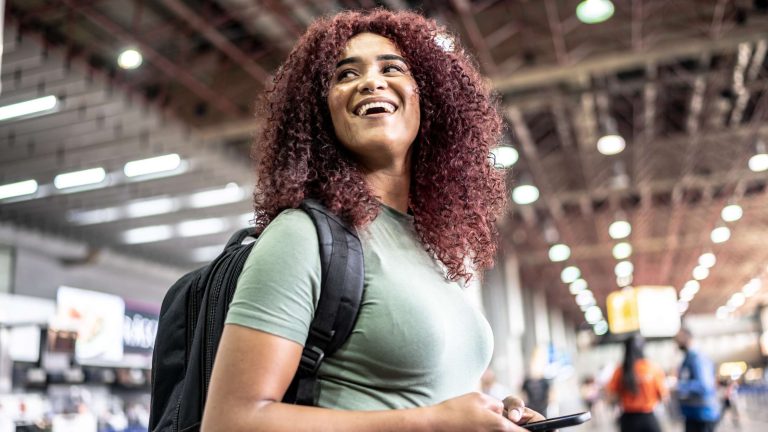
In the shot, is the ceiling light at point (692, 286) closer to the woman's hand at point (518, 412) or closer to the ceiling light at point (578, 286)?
the ceiling light at point (578, 286)

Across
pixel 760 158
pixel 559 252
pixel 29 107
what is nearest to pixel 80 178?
pixel 29 107

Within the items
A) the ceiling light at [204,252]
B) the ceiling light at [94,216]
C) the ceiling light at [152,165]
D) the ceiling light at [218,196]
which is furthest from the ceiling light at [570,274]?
the ceiling light at [152,165]

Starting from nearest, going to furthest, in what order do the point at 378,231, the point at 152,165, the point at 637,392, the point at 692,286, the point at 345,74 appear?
1. the point at 378,231
2. the point at 345,74
3. the point at 637,392
4. the point at 152,165
5. the point at 692,286

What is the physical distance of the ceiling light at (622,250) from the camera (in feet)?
91.9

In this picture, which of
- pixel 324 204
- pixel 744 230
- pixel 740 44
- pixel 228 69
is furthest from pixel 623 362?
pixel 744 230

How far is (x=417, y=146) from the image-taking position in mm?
1572

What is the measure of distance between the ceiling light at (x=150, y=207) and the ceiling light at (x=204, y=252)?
3060 mm

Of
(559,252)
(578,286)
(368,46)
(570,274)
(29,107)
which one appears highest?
(578,286)

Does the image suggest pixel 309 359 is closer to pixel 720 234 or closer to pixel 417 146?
pixel 417 146

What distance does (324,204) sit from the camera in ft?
4.07

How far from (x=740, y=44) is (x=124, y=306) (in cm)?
1242

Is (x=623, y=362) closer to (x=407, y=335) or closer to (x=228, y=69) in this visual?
(x=407, y=335)

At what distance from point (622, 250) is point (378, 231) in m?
28.7

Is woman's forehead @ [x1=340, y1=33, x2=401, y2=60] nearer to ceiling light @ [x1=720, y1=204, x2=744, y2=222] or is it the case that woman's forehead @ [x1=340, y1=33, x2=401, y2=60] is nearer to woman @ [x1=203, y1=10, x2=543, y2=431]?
woman @ [x1=203, y1=10, x2=543, y2=431]
